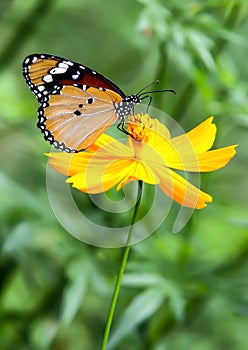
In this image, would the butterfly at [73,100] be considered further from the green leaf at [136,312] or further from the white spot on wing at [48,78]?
the green leaf at [136,312]

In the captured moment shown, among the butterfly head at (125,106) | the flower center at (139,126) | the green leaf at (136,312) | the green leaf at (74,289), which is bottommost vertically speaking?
the green leaf at (74,289)

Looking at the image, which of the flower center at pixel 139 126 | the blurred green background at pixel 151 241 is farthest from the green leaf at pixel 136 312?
the flower center at pixel 139 126

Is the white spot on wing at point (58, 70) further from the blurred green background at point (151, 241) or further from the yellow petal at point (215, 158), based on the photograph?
the blurred green background at point (151, 241)

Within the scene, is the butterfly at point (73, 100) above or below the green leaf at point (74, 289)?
above

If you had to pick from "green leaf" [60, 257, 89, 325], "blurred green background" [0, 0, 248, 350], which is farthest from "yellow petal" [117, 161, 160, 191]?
"green leaf" [60, 257, 89, 325]

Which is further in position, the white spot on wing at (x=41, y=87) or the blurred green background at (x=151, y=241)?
the blurred green background at (x=151, y=241)

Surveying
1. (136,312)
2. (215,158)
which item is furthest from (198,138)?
(136,312)

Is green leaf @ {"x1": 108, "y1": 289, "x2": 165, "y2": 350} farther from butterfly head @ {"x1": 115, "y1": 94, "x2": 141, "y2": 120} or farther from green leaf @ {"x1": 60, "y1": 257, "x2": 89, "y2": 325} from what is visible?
butterfly head @ {"x1": 115, "y1": 94, "x2": 141, "y2": 120}
